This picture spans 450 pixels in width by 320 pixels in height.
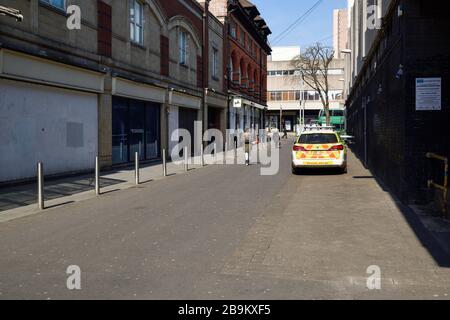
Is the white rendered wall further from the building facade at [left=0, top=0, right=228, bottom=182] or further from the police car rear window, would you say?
the police car rear window

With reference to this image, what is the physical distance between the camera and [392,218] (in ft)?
28.9

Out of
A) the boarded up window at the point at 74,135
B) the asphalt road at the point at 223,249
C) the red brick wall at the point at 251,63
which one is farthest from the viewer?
the red brick wall at the point at 251,63

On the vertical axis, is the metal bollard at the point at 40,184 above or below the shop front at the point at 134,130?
below

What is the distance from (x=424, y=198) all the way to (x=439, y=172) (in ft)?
1.96

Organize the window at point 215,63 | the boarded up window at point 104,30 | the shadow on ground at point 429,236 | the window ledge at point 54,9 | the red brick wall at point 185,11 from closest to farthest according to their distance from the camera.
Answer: the shadow on ground at point 429,236 < the window ledge at point 54,9 < the boarded up window at point 104,30 < the red brick wall at point 185,11 < the window at point 215,63

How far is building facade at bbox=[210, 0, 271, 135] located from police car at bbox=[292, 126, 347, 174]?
67.5 feet

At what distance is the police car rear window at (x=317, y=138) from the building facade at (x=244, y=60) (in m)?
20.3

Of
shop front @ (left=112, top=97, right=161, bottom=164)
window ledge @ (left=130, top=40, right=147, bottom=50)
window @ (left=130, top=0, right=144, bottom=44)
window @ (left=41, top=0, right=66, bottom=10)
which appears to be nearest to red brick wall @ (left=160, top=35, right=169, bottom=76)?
shop front @ (left=112, top=97, right=161, bottom=164)

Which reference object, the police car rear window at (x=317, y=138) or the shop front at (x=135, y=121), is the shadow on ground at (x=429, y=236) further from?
the shop front at (x=135, y=121)

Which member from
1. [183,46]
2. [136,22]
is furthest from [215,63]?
[136,22]

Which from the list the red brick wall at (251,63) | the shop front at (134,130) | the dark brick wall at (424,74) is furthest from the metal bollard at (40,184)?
the red brick wall at (251,63)

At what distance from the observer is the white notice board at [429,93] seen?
9914 millimetres
